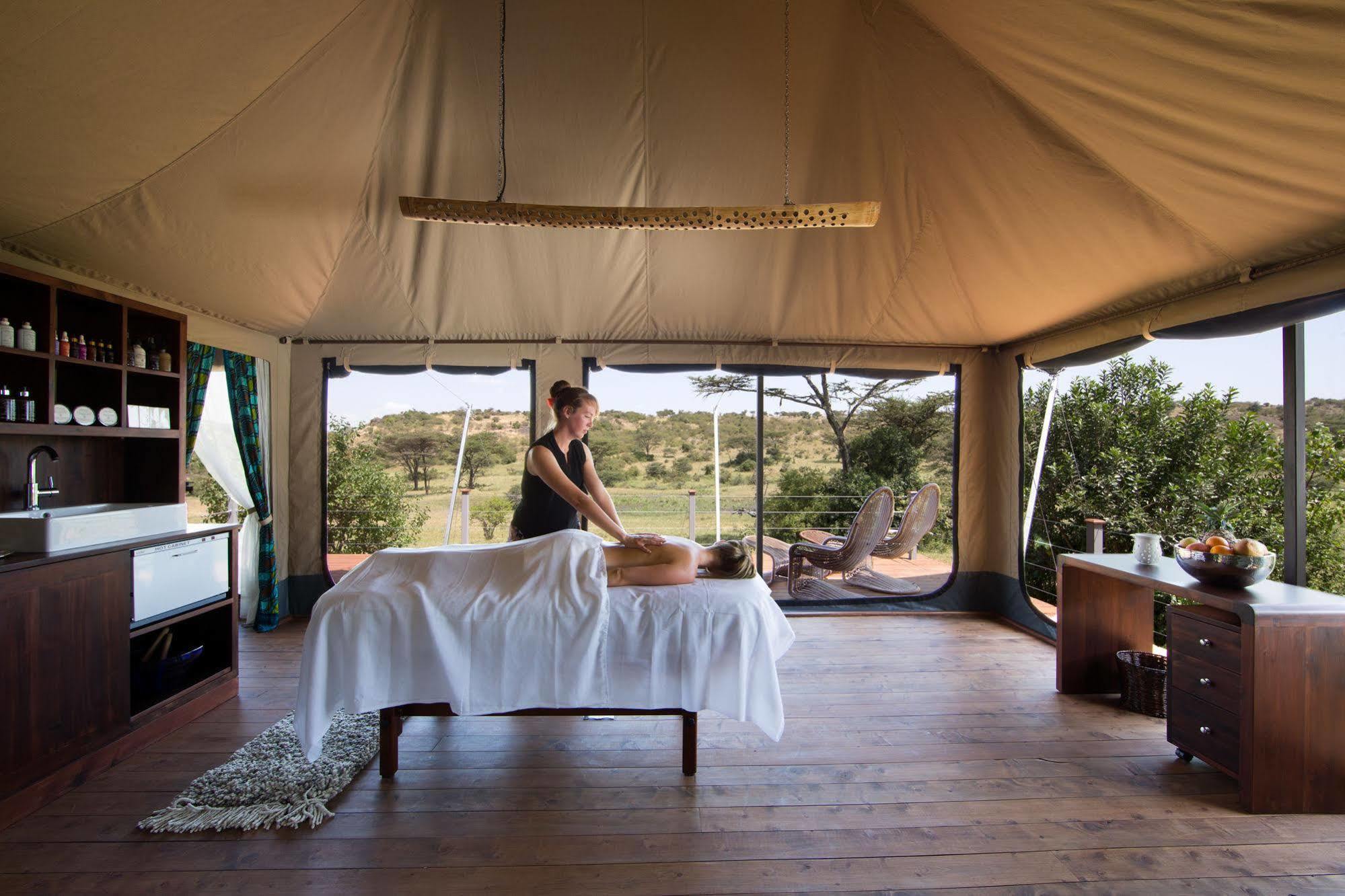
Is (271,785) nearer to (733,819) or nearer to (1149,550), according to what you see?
(733,819)

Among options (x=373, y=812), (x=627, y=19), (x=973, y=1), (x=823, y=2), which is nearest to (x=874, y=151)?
(x=823, y=2)

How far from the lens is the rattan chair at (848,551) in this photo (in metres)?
4.52

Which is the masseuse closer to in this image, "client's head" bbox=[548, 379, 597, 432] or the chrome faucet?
"client's head" bbox=[548, 379, 597, 432]

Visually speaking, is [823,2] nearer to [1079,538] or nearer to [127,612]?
[127,612]

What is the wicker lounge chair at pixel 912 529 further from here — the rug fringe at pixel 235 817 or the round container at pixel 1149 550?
the rug fringe at pixel 235 817

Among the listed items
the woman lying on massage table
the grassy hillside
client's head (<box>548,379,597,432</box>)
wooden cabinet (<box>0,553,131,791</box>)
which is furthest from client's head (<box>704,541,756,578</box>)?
the grassy hillside

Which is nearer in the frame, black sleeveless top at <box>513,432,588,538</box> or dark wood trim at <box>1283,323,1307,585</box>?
dark wood trim at <box>1283,323,1307,585</box>

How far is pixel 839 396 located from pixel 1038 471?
363cm

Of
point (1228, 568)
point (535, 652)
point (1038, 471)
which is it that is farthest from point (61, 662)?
point (1038, 471)

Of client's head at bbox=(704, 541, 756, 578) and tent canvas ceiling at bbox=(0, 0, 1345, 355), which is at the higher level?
tent canvas ceiling at bbox=(0, 0, 1345, 355)

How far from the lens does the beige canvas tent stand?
6.35 ft

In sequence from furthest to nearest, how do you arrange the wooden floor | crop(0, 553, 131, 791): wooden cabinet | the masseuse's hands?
1. the masseuse's hands
2. crop(0, 553, 131, 791): wooden cabinet
3. the wooden floor

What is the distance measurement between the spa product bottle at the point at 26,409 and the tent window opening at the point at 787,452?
4.63 meters

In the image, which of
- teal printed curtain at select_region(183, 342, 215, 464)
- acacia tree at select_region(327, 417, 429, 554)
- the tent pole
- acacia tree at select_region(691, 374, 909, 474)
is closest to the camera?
teal printed curtain at select_region(183, 342, 215, 464)
